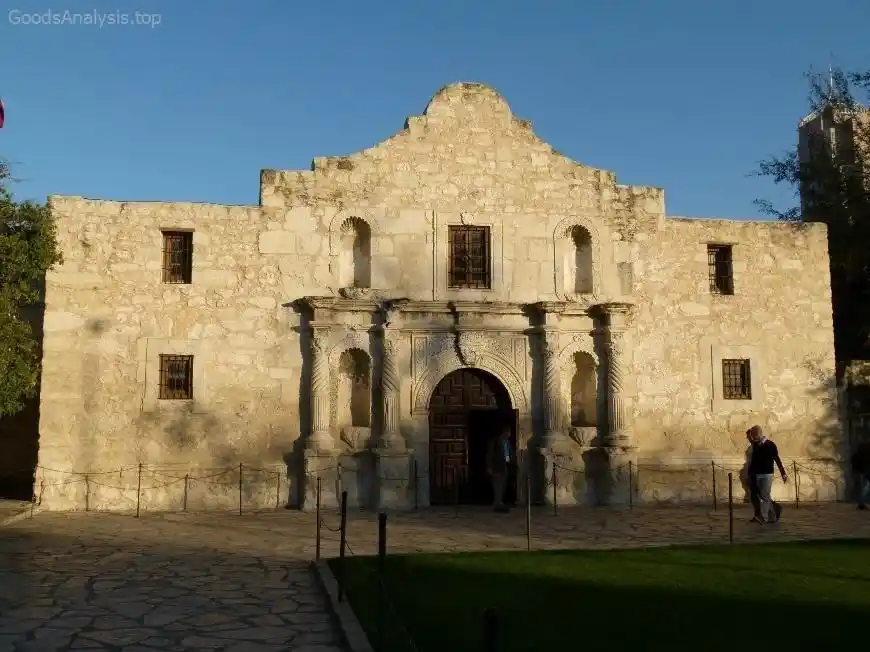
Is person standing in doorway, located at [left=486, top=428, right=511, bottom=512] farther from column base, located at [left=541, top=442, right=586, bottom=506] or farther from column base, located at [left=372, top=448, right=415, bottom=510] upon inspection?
column base, located at [left=372, top=448, right=415, bottom=510]

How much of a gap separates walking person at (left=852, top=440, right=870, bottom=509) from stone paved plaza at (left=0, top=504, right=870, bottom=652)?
918 millimetres

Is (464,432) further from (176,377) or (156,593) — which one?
(156,593)

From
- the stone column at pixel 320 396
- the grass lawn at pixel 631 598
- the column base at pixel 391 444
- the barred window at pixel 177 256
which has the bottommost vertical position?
the grass lawn at pixel 631 598

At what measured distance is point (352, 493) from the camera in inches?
604

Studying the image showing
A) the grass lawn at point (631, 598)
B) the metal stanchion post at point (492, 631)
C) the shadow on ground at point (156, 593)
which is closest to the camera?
the metal stanchion post at point (492, 631)

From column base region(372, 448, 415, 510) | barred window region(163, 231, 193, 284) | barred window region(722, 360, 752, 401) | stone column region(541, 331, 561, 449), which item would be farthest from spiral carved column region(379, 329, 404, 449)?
barred window region(722, 360, 752, 401)

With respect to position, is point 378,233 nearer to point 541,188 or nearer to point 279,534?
point 541,188

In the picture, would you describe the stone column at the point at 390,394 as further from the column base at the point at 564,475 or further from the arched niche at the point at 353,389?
the column base at the point at 564,475

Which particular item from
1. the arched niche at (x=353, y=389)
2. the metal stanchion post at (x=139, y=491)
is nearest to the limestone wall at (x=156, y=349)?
the metal stanchion post at (x=139, y=491)

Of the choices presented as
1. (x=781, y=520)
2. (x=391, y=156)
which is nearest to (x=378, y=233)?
(x=391, y=156)

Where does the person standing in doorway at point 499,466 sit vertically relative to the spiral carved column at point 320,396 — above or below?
below

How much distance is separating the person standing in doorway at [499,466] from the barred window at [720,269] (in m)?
5.79

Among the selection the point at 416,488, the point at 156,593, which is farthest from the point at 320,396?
the point at 156,593

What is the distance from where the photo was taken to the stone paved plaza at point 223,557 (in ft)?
22.4
